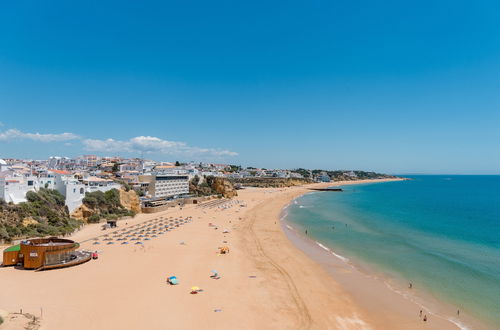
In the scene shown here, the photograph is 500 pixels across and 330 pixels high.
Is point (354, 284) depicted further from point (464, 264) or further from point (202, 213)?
point (202, 213)

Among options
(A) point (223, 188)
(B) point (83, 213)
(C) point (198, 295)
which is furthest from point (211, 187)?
(C) point (198, 295)

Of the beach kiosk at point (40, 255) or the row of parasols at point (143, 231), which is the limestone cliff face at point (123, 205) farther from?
the beach kiosk at point (40, 255)

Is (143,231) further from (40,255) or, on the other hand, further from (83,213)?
(40,255)

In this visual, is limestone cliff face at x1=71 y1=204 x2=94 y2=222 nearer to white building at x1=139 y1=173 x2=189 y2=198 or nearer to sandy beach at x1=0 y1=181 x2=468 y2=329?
sandy beach at x1=0 y1=181 x2=468 y2=329

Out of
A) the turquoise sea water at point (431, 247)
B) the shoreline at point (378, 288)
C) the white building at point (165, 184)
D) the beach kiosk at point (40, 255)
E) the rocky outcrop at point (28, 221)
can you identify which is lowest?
the shoreline at point (378, 288)

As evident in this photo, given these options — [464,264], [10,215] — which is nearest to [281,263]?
[464,264]

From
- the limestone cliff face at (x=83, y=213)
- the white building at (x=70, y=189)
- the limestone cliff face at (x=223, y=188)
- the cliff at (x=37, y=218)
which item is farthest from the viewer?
the limestone cliff face at (x=223, y=188)


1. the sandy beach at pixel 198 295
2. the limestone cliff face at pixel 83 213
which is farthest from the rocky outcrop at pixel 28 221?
the limestone cliff face at pixel 83 213
